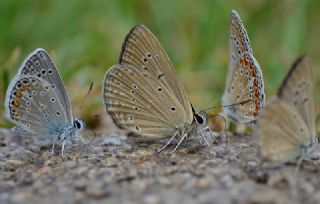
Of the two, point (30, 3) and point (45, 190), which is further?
point (30, 3)

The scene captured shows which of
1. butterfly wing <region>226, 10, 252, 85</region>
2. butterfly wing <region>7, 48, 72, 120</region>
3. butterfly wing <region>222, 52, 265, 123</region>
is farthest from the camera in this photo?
butterfly wing <region>7, 48, 72, 120</region>

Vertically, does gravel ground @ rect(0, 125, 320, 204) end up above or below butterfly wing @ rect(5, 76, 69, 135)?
below

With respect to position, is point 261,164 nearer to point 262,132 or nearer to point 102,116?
point 262,132

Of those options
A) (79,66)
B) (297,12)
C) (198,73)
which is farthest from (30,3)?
(297,12)

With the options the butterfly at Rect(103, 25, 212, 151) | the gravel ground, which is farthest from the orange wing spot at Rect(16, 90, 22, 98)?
the butterfly at Rect(103, 25, 212, 151)

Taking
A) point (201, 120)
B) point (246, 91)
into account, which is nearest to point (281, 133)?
point (201, 120)

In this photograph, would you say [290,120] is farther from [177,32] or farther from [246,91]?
[177,32]

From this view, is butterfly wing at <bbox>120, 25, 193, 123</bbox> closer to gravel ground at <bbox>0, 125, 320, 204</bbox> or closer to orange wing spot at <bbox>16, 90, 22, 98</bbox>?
gravel ground at <bbox>0, 125, 320, 204</bbox>

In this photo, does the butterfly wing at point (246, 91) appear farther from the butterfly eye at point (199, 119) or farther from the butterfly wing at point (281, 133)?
the butterfly wing at point (281, 133)
